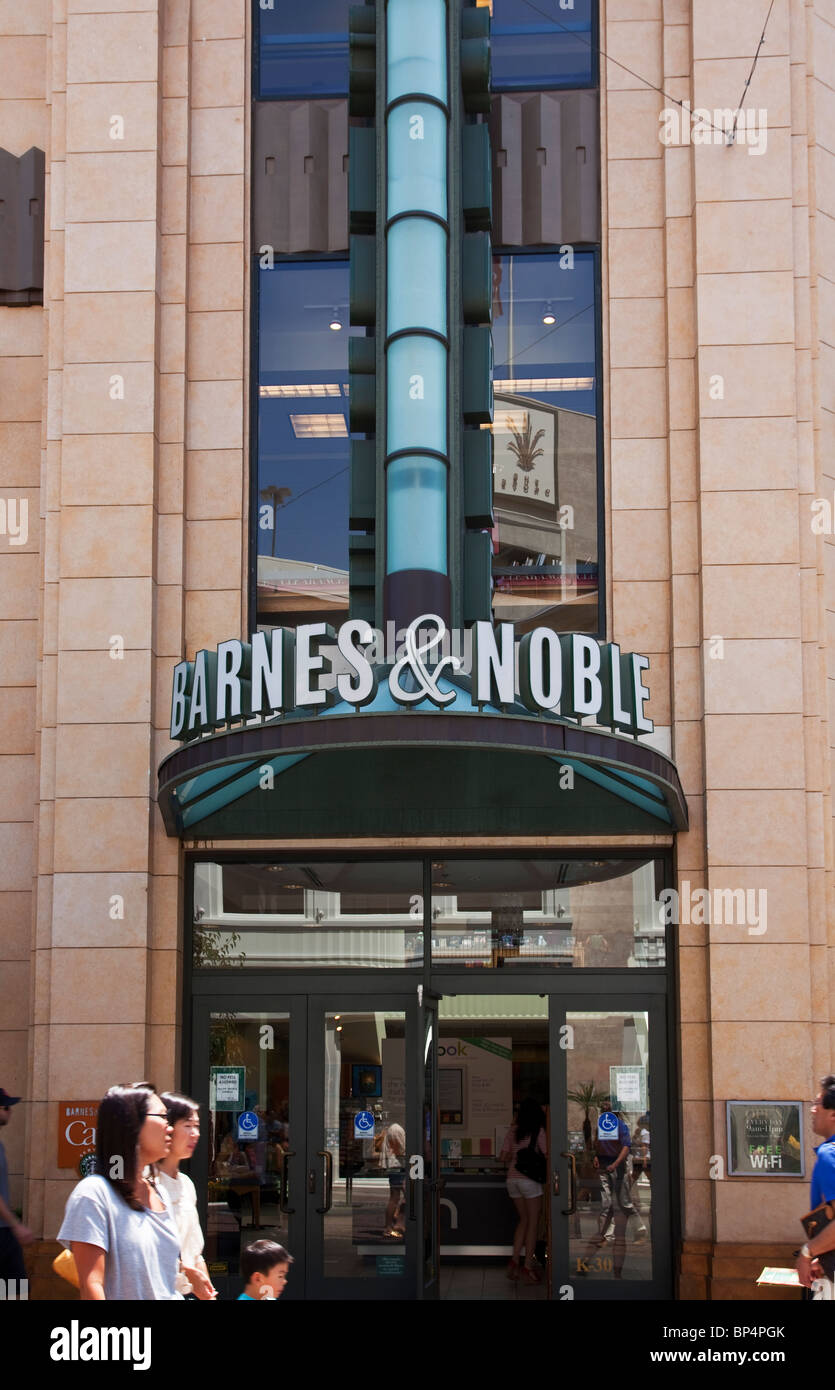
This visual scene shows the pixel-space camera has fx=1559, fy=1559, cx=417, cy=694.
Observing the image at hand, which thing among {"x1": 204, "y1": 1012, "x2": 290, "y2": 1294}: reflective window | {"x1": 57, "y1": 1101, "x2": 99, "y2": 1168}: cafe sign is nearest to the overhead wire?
{"x1": 204, "y1": 1012, "x2": 290, "y2": 1294}: reflective window

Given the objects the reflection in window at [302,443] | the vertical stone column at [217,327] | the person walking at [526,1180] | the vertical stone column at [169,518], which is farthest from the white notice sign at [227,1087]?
the reflection in window at [302,443]

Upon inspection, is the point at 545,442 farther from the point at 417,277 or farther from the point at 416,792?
the point at 416,792

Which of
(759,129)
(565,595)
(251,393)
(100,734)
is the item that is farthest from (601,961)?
(759,129)

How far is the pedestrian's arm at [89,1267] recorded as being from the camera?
18.3ft

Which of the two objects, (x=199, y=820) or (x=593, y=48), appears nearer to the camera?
(x=199, y=820)

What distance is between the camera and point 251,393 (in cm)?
1485

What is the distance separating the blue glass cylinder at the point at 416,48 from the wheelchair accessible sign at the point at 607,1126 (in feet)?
29.9

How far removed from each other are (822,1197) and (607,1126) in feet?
16.8

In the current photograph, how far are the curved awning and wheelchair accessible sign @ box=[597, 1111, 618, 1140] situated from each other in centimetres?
247

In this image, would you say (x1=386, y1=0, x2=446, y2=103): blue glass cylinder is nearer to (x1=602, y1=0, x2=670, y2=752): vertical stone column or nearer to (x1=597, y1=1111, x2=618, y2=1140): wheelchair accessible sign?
(x1=602, y1=0, x2=670, y2=752): vertical stone column

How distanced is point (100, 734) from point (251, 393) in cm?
358

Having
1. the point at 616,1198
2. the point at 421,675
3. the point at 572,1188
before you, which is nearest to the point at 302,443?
the point at 421,675

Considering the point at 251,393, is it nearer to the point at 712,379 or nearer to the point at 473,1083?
the point at 712,379

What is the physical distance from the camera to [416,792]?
1351cm
